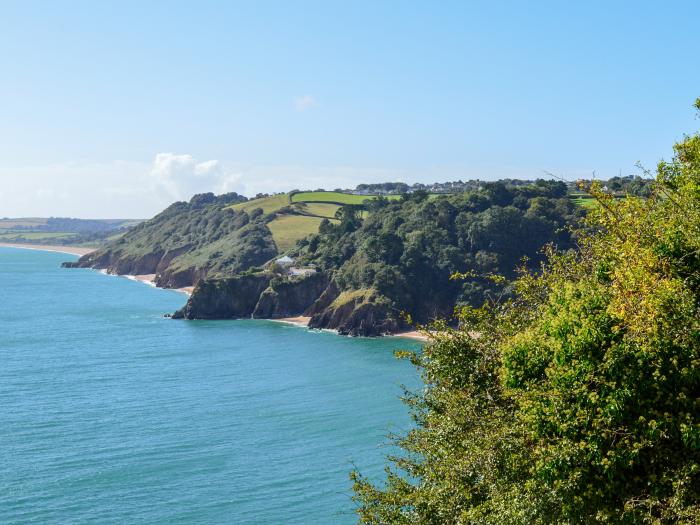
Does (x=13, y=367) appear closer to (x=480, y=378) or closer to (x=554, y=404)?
(x=480, y=378)

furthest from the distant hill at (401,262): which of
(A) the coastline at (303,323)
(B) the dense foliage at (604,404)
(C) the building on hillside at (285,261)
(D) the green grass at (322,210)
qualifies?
(B) the dense foliage at (604,404)

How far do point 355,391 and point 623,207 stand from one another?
53.9 metres

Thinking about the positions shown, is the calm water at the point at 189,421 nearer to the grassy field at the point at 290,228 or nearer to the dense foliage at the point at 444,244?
the dense foliage at the point at 444,244

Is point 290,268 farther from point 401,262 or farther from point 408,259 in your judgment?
point 408,259

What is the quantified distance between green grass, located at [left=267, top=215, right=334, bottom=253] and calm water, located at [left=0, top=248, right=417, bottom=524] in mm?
55331

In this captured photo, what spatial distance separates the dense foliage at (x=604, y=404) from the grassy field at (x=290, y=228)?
141447mm

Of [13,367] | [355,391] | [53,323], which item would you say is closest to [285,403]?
[355,391]

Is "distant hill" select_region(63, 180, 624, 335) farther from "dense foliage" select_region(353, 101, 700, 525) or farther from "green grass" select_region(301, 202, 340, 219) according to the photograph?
"dense foliage" select_region(353, 101, 700, 525)

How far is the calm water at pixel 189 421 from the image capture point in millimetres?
43344

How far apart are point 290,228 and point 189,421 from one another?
119 m

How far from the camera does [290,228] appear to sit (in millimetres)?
178000

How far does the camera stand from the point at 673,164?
77.3ft

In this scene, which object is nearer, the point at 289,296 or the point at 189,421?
the point at 189,421

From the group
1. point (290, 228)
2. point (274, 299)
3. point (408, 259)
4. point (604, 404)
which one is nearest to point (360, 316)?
point (408, 259)
